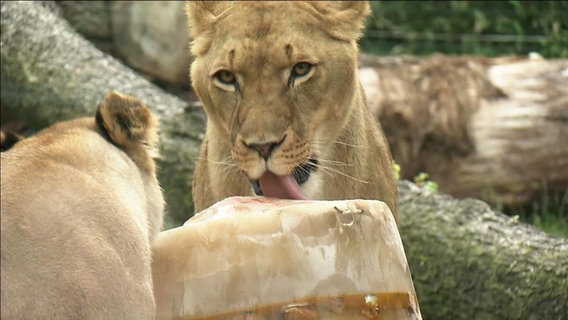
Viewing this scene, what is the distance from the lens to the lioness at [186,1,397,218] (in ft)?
15.0

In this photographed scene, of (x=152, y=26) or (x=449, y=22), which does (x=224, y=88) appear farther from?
(x=449, y=22)

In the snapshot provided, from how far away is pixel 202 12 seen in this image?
5.00 metres

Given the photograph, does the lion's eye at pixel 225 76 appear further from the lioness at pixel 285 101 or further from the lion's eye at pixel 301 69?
the lion's eye at pixel 301 69

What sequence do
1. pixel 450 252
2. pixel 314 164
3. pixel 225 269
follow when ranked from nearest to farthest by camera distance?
pixel 225 269 → pixel 314 164 → pixel 450 252

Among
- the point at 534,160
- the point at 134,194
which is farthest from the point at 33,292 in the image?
the point at 534,160

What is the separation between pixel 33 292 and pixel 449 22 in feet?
24.9

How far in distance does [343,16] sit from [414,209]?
65.9 inches

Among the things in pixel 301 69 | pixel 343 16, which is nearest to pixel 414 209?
pixel 343 16

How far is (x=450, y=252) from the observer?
6117mm

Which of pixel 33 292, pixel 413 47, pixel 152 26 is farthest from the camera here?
pixel 413 47

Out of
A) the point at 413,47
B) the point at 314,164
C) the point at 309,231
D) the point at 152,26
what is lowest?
the point at 413,47

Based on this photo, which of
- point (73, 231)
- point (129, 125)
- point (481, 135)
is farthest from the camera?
point (481, 135)

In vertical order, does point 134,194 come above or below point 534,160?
above

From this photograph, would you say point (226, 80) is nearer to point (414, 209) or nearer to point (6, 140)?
point (6, 140)
